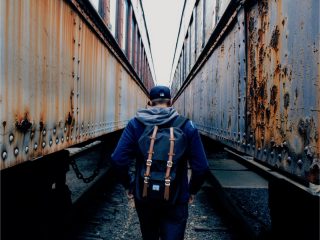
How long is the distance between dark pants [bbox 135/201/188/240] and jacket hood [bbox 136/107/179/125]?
0.60 metres

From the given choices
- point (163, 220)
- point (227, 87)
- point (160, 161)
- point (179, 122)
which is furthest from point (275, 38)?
point (227, 87)

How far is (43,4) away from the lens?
212 centimetres

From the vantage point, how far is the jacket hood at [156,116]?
2.48 metres

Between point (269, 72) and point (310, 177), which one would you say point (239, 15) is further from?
point (310, 177)

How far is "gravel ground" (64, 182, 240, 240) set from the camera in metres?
4.19

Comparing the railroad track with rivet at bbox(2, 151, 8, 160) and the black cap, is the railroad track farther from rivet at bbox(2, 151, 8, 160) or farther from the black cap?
rivet at bbox(2, 151, 8, 160)

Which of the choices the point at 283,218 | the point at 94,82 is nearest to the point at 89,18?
the point at 94,82

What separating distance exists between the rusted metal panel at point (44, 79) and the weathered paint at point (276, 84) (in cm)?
146

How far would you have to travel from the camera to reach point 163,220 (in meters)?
2.53

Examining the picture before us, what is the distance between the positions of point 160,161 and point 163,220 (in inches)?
19.7

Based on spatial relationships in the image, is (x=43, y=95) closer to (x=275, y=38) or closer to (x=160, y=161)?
(x=160, y=161)

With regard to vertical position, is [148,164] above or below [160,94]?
below

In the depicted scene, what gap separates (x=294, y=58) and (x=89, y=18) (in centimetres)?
224

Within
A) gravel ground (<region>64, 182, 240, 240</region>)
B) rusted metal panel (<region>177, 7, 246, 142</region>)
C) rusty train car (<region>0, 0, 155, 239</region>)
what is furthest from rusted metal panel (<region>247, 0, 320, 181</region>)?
gravel ground (<region>64, 182, 240, 240</region>)
